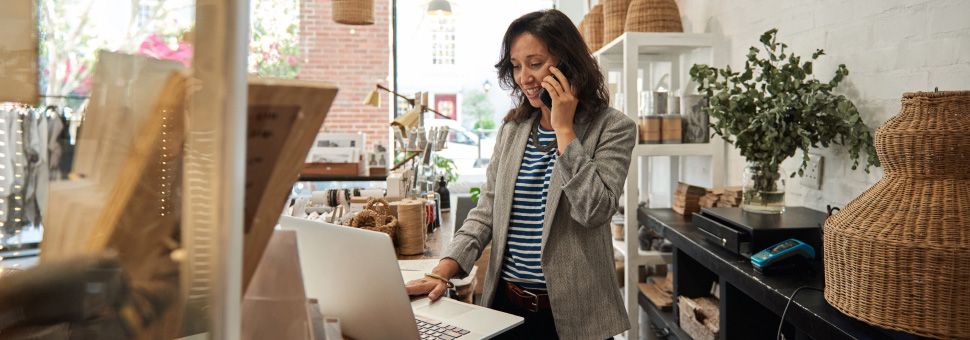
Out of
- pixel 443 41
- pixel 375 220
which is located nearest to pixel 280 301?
pixel 375 220

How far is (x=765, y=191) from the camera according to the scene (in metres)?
2.13

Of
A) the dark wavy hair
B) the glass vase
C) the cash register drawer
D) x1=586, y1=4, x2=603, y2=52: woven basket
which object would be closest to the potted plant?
the glass vase

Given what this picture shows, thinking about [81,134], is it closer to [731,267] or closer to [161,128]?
[161,128]

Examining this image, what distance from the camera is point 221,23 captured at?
25 centimetres

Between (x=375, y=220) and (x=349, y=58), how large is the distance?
514 centimetres

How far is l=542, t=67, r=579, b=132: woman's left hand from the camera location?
1.68m

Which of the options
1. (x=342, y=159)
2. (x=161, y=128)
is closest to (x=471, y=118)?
(x=342, y=159)

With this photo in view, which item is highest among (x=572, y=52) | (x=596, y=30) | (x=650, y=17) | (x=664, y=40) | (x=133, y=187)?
(x=596, y=30)

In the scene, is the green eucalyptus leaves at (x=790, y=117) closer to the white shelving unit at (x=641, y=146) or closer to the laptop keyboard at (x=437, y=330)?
the white shelving unit at (x=641, y=146)

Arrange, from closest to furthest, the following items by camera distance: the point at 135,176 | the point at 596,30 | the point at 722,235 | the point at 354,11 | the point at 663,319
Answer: the point at 135,176
the point at 722,235
the point at 663,319
the point at 354,11
the point at 596,30

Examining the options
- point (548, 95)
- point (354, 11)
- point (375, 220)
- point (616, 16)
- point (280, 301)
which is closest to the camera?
point (280, 301)

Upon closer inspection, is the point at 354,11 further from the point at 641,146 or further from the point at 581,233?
the point at 581,233

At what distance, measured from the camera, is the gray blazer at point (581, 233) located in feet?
5.24

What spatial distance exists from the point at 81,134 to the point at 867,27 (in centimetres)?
223
